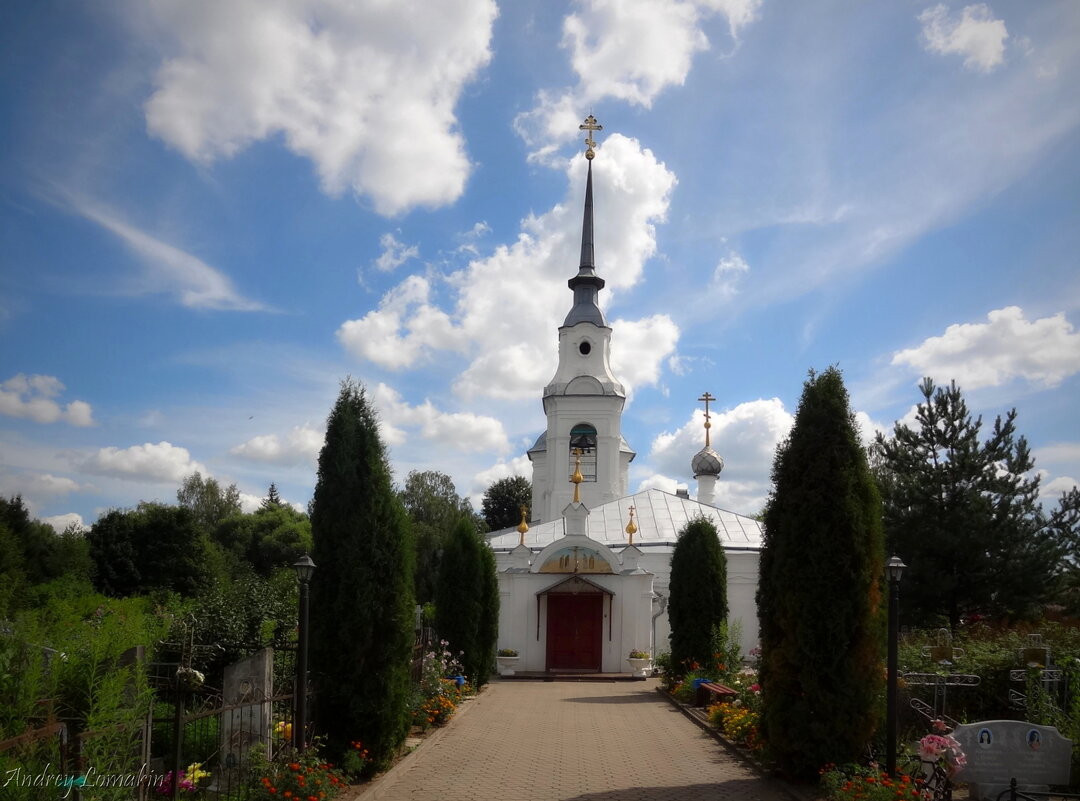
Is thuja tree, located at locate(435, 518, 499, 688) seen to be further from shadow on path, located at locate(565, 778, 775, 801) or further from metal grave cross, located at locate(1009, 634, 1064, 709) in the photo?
metal grave cross, located at locate(1009, 634, 1064, 709)

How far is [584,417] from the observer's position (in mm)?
38812

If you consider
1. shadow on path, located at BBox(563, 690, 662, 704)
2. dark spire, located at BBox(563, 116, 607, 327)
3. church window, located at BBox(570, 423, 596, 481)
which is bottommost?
shadow on path, located at BBox(563, 690, 662, 704)

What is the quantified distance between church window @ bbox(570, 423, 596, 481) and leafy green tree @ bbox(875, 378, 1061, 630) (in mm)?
15245

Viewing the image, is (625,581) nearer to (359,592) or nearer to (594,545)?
(594,545)

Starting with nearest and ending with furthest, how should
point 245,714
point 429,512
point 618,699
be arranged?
point 245,714 → point 618,699 → point 429,512

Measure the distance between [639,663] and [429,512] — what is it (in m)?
28.9

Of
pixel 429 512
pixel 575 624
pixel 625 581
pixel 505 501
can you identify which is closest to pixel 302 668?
pixel 625 581

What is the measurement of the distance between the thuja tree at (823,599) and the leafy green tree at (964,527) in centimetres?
1406

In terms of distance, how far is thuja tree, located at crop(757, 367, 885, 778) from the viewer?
1027 centimetres

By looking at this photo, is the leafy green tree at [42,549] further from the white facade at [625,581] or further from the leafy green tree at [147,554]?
the white facade at [625,581]

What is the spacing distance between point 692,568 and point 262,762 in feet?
48.0

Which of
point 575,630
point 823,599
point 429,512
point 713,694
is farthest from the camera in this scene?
point 429,512

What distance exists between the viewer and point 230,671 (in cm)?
998

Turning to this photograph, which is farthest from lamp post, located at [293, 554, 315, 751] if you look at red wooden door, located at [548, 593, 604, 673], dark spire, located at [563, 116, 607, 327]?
dark spire, located at [563, 116, 607, 327]
